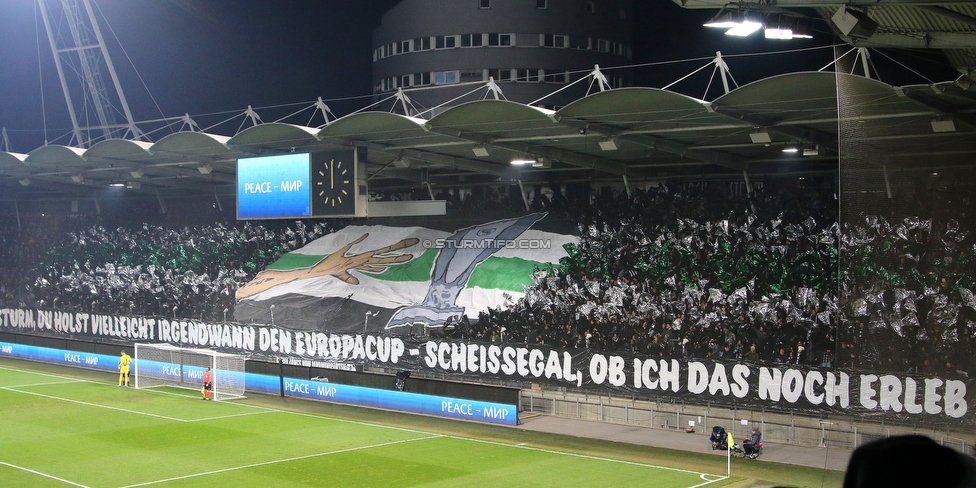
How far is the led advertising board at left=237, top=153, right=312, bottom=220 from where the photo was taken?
2734 cm

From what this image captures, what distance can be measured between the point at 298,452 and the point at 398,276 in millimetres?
12755

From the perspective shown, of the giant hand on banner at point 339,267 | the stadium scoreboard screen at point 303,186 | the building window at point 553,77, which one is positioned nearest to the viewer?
the stadium scoreboard screen at point 303,186

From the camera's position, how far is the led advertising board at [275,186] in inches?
1077

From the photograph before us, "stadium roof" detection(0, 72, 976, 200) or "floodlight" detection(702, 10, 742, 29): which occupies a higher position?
"stadium roof" detection(0, 72, 976, 200)

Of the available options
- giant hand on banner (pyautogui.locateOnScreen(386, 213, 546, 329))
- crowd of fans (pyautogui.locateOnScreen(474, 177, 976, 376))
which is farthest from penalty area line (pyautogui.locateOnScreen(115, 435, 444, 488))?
giant hand on banner (pyautogui.locateOnScreen(386, 213, 546, 329))

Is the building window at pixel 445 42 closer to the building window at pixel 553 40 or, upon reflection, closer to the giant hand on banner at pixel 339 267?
the building window at pixel 553 40

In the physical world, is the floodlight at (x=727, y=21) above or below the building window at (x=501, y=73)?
below

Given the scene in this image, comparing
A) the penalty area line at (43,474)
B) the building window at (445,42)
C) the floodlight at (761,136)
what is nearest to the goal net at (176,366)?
the penalty area line at (43,474)

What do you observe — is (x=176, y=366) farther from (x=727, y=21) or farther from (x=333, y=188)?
(x=727, y=21)

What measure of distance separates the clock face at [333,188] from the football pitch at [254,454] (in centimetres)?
608

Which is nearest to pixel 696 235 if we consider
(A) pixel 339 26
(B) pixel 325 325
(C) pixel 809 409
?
(C) pixel 809 409

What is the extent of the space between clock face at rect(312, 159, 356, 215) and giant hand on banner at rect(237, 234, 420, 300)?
660 cm

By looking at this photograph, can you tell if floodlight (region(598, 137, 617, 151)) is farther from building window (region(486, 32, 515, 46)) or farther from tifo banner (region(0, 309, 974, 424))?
building window (region(486, 32, 515, 46))

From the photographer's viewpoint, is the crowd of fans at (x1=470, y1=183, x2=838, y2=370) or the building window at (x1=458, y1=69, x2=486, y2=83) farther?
the building window at (x1=458, y1=69, x2=486, y2=83)
